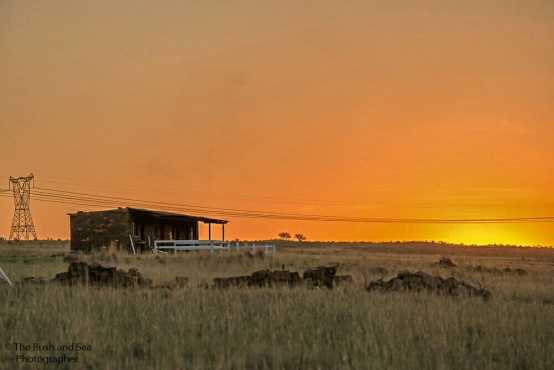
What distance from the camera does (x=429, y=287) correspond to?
16.4 m

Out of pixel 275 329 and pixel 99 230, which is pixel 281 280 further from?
pixel 99 230

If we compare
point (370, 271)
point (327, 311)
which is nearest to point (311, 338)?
point (327, 311)

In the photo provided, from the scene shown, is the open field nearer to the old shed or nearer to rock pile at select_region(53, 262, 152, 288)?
rock pile at select_region(53, 262, 152, 288)

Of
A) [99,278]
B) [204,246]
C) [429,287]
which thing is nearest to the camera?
[429,287]

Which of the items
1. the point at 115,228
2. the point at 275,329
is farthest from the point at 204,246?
the point at 275,329

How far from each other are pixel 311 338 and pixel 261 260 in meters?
24.2

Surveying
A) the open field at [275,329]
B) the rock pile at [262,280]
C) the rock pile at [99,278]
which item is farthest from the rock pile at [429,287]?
the rock pile at [99,278]

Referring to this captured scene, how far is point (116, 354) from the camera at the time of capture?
848 centimetres

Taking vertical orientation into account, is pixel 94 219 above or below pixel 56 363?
above

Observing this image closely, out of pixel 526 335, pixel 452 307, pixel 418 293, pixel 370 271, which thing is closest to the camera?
pixel 526 335

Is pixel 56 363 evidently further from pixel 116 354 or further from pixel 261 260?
pixel 261 260

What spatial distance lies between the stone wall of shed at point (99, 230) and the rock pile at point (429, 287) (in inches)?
1261

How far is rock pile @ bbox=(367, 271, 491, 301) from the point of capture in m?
15.8

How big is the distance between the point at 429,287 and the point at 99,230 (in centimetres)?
3562
